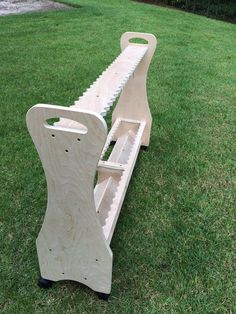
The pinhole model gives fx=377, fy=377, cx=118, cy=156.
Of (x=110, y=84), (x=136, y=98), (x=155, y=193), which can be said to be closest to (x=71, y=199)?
(x=110, y=84)

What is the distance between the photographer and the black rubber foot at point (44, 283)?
1.86 meters

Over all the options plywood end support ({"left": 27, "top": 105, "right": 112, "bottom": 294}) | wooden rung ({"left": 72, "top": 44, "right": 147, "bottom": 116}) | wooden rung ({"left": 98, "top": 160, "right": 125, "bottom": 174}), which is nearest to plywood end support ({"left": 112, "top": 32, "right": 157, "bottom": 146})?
wooden rung ({"left": 72, "top": 44, "right": 147, "bottom": 116})

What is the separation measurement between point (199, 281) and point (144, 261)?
0.31 meters

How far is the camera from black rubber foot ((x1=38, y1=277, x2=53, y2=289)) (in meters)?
1.86

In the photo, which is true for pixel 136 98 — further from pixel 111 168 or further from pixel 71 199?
pixel 71 199

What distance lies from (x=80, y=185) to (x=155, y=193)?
3.82ft

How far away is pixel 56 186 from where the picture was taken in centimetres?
154

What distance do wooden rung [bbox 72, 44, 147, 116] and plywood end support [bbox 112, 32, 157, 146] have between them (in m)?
0.13

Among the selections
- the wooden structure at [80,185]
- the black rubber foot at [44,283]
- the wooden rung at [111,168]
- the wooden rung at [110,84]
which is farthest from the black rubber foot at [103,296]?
the wooden rung at [110,84]

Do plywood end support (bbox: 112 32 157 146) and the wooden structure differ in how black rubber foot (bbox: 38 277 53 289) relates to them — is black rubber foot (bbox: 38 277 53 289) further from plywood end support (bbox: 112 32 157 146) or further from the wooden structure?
plywood end support (bbox: 112 32 157 146)

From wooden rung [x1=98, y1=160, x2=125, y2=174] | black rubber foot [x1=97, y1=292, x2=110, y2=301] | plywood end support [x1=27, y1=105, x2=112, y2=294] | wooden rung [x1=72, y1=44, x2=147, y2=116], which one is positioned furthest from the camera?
wooden rung [x1=98, y1=160, x2=125, y2=174]

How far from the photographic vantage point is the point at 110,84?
199cm

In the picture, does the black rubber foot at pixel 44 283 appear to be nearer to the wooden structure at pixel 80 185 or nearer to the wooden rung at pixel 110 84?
the wooden structure at pixel 80 185

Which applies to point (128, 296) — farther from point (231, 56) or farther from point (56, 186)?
point (231, 56)
